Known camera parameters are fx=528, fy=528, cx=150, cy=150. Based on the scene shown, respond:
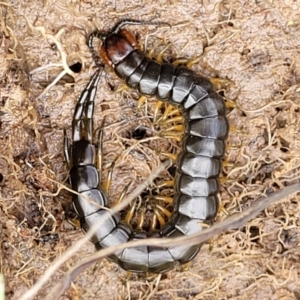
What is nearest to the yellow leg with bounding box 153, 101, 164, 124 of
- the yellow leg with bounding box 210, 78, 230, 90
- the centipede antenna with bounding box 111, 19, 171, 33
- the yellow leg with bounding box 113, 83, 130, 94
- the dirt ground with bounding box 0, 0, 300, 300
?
the dirt ground with bounding box 0, 0, 300, 300

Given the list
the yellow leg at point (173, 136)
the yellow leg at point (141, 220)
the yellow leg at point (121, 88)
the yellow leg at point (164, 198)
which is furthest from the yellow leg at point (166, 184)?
the yellow leg at point (121, 88)

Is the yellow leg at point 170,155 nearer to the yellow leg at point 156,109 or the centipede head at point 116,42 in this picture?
the yellow leg at point 156,109

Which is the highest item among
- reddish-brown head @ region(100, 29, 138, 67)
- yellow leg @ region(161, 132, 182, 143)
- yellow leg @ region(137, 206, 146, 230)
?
reddish-brown head @ region(100, 29, 138, 67)

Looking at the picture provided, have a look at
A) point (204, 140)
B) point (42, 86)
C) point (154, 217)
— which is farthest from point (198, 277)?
point (42, 86)

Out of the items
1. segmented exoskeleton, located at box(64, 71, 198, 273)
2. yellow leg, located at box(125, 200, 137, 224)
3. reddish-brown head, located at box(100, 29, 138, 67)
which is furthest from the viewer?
yellow leg, located at box(125, 200, 137, 224)

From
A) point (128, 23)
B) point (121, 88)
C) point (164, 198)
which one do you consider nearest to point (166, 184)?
point (164, 198)

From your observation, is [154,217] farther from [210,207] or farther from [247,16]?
[247,16]

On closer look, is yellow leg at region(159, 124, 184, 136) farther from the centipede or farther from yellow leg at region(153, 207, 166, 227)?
yellow leg at region(153, 207, 166, 227)
